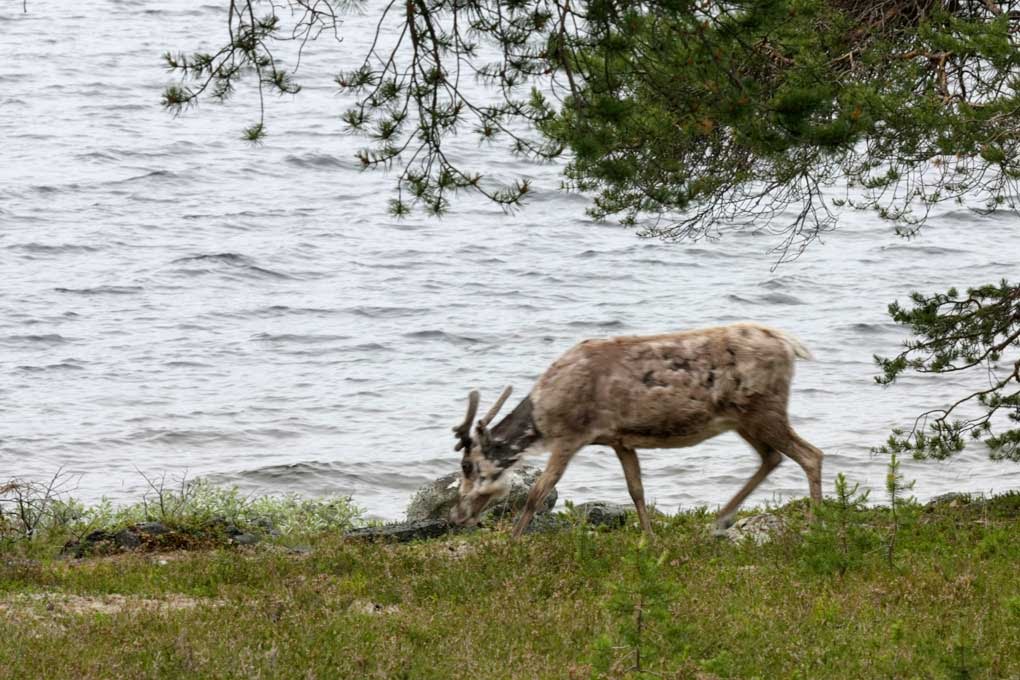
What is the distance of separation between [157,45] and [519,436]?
139 ft

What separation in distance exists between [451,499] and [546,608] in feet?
21.6

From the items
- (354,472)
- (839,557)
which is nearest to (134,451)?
(354,472)

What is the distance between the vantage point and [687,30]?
9.20 meters

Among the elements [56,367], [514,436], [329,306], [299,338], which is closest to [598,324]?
[329,306]

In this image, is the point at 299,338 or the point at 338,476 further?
the point at 299,338

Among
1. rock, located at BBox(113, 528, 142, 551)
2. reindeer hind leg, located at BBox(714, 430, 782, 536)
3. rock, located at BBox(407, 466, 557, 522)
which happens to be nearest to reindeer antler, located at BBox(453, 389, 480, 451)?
reindeer hind leg, located at BBox(714, 430, 782, 536)

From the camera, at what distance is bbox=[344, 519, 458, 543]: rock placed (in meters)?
Result: 14.0

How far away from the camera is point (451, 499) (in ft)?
52.4

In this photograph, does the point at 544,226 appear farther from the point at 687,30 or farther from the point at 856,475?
the point at 687,30

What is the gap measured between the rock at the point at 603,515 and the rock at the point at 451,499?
627 mm

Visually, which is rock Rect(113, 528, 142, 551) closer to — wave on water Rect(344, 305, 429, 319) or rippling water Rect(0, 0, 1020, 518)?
rippling water Rect(0, 0, 1020, 518)

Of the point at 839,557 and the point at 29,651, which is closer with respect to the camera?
the point at 29,651

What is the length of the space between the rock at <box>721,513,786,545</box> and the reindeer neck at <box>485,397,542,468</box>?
189cm

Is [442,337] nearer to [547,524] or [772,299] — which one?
[772,299]
